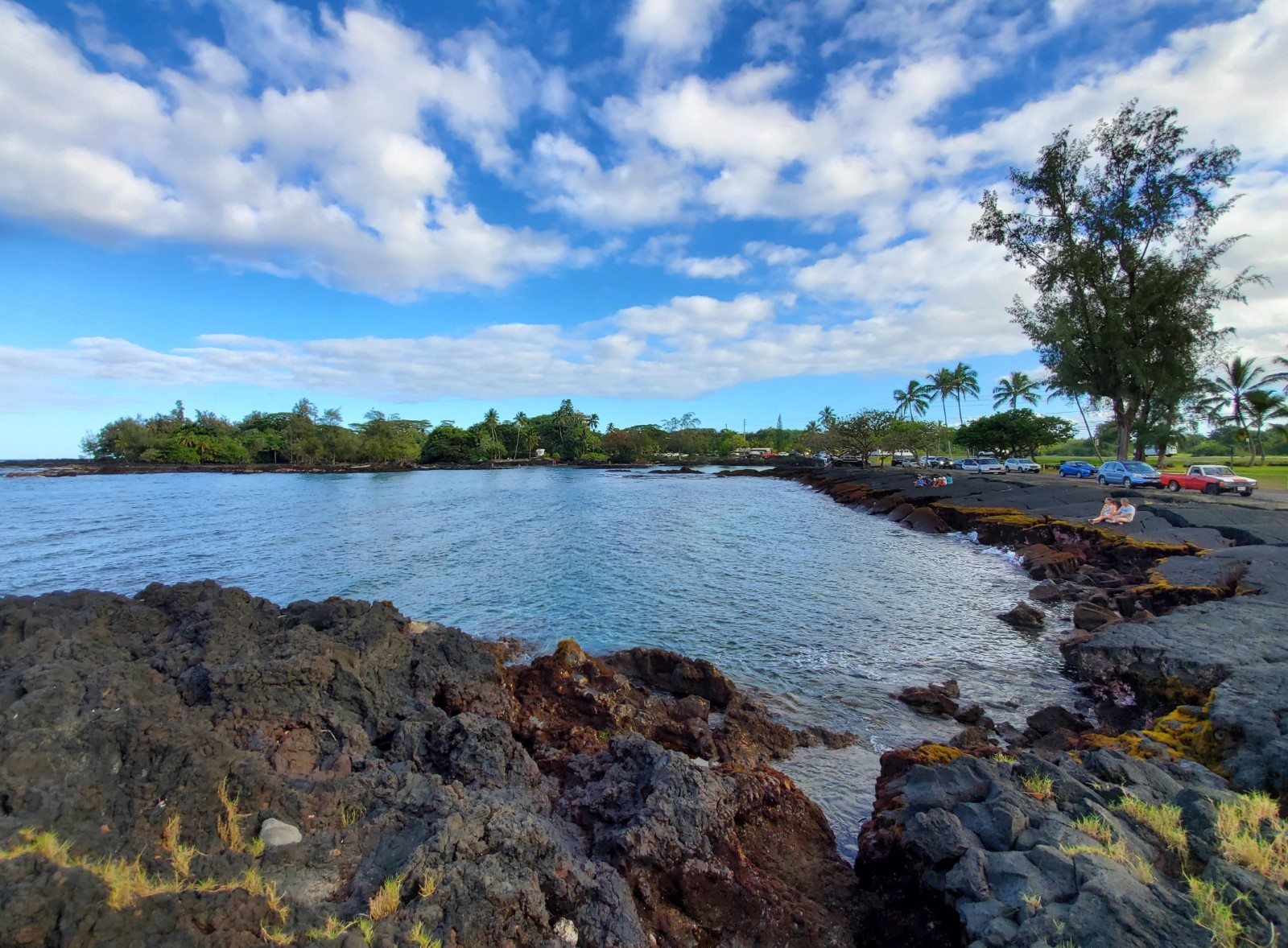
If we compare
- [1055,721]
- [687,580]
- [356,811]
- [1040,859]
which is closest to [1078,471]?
→ [687,580]

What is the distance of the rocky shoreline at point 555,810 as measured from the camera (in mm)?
3820

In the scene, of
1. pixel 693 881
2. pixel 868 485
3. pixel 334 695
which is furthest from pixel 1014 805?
pixel 868 485

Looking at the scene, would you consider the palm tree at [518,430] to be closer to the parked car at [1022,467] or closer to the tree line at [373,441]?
the tree line at [373,441]

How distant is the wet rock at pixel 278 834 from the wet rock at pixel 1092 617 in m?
15.3

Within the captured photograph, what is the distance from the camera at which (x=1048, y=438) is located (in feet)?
258

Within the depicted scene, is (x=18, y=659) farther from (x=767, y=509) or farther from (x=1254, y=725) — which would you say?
(x=767, y=509)

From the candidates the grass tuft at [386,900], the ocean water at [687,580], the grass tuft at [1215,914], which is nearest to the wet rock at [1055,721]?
the ocean water at [687,580]

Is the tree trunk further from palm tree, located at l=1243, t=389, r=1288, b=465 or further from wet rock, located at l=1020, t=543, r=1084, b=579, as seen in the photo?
palm tree, located at l=1243, t=389, r=1288, b=465

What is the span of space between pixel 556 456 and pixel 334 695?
14034cm

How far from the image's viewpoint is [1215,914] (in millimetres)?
3689

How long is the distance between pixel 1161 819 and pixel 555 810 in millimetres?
5220

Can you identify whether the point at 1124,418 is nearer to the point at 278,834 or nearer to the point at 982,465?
the point at 982,465

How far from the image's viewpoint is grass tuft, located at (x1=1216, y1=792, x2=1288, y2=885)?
13.4ft

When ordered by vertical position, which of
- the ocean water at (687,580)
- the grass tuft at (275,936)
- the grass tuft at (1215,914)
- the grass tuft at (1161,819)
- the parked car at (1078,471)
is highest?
the parked car at (1078,471)
